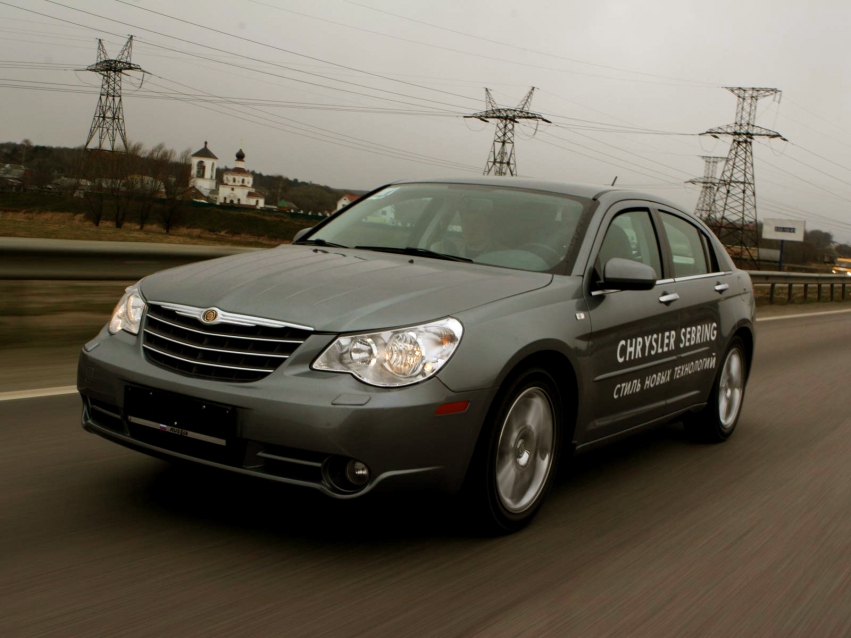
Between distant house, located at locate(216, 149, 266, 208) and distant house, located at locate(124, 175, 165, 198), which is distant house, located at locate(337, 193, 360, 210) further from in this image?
distant house, located at locate(216, 149, 266, 208)

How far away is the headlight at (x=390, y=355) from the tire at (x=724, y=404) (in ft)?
9.71

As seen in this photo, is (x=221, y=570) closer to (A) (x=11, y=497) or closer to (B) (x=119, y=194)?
(A) (x=11, y=497)

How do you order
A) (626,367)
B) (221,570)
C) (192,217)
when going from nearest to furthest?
(221,570) → (626,367) → (192,217)

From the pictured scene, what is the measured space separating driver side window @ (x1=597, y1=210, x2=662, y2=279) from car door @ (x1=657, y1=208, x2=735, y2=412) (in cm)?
14

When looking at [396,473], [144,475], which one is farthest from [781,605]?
[144,475]

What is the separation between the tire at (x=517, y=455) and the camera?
3934 mm

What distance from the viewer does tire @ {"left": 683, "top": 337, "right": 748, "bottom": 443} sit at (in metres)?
6.35

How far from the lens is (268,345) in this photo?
12.2 feet

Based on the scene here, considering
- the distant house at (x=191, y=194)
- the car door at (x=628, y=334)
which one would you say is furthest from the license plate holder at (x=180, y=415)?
the distant house at (x=191, y=194)

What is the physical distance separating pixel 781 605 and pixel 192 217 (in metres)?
60.4

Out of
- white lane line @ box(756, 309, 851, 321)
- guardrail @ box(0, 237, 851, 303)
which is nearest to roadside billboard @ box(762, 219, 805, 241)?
white lane line @ box(756, 309, 851, 321)

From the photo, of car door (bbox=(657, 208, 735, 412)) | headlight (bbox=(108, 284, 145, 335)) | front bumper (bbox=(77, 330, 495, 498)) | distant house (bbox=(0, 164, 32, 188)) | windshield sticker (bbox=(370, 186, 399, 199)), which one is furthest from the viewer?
distant house (bbox=(0, 164, 32, 188))

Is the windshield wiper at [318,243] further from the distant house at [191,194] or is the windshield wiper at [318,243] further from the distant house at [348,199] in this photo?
the distant house at [191,194]

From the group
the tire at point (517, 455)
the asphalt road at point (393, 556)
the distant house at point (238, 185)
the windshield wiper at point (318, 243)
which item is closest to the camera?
the asphalt road at point (393, 556)
